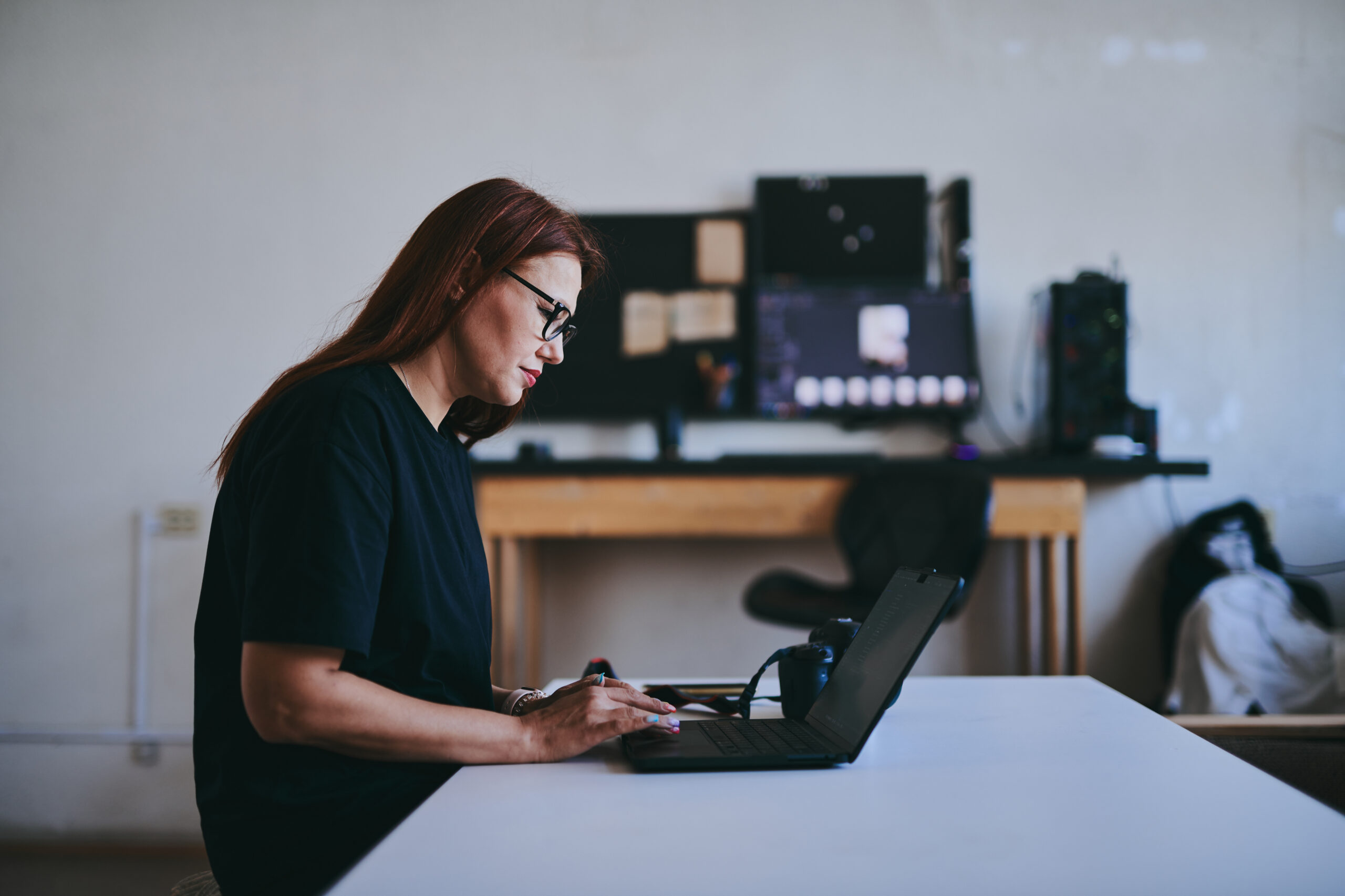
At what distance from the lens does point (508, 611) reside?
2.63m

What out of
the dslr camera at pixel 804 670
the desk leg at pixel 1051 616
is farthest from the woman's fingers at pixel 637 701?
the desk leg at pixel 1051 616

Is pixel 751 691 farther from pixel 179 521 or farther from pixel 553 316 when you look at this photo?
pixel 179 521

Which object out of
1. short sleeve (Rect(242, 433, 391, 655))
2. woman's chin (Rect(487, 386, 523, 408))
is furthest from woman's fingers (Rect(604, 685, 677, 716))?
woman's chin (Rect(487, 386, 523, 408))

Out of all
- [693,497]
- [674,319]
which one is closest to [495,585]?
[693,497]

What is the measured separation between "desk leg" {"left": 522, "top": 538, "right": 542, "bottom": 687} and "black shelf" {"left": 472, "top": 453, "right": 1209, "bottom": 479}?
0.51 metres

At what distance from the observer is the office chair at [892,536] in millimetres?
2240

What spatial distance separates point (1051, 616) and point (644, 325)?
162 cm

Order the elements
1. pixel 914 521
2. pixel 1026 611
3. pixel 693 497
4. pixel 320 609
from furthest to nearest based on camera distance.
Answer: pixel 1026 611, pixel 693 497, pixel 914 521, pixel 320 609

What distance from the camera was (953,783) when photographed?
72 centimetres

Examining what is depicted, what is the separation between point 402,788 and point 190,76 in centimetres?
316

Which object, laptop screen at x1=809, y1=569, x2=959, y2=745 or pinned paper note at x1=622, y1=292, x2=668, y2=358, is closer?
laptop screen at x1=809, y1=569, x2=959, y2=745

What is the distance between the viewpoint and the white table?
21.1 inches

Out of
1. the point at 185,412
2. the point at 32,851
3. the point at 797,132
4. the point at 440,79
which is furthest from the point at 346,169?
the point at 32,851

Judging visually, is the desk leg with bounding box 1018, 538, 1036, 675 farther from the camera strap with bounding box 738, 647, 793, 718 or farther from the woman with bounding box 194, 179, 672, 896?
the woman with bounding box 194, 179, 672, 896
